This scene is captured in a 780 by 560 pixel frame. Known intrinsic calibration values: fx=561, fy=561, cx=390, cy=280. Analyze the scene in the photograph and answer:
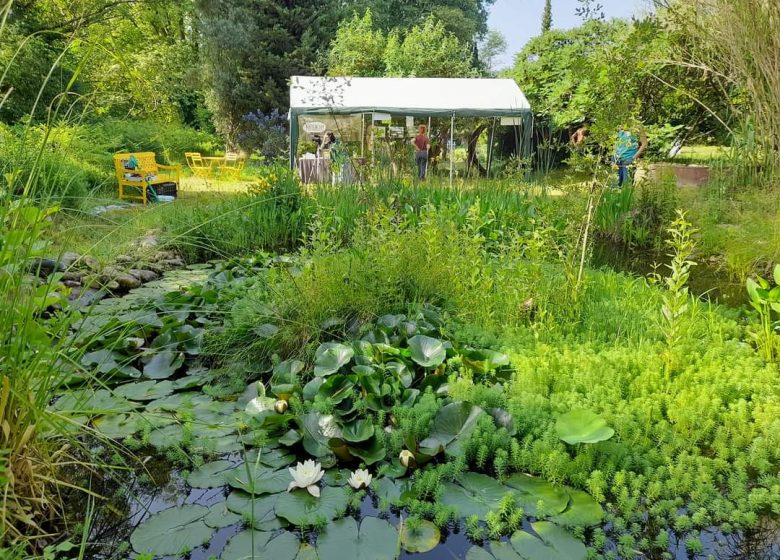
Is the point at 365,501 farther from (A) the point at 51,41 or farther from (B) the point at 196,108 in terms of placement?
(B) the point at 196,108

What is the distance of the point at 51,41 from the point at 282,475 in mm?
11634

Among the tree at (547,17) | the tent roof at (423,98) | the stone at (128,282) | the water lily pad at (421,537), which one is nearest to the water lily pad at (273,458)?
the water lily pad at (421,537)

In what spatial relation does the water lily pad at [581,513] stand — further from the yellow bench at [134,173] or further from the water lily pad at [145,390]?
the yellow bench at [134,173]

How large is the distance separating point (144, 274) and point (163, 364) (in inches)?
66.9

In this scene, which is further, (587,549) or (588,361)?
(588,361)

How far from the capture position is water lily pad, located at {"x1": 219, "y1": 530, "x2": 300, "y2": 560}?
4.73 feet

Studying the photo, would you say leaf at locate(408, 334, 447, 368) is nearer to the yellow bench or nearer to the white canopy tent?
the yellow bench

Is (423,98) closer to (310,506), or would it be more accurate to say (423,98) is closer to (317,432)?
(317,432)

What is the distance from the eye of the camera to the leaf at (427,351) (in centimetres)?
232

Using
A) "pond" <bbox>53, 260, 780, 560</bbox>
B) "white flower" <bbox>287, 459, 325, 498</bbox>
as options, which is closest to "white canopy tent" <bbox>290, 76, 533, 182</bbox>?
"pond" <bbox>53, 260, 780, 560</bbox>

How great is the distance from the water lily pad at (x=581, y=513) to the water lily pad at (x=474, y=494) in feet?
0.59

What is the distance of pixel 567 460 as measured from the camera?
1765mm

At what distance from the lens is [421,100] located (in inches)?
458

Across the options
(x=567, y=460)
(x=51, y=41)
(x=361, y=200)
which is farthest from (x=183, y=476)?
(x=51, y=41)
